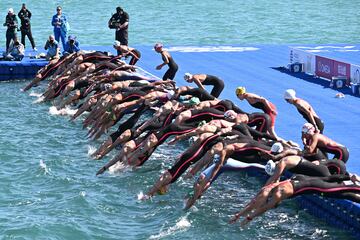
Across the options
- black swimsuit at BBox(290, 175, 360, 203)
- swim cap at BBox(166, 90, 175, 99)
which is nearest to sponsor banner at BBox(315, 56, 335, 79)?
swim cap at BBox(166, 90, 175, 99)

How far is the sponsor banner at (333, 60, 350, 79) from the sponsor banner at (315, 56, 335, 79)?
0.71 ft

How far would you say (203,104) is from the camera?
20.6 m

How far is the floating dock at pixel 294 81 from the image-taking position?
17.2 meters

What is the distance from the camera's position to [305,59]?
100 feet

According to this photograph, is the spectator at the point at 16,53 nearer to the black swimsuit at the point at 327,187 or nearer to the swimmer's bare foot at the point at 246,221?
the swimmer's bare foot at the point at 246,221

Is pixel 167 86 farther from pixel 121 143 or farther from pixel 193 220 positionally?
pixel 193 220

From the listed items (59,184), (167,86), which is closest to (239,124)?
(59,184)

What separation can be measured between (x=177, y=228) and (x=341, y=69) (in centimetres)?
1284

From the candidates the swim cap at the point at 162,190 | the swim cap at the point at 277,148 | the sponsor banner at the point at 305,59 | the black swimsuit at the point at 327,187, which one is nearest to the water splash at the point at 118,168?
the swim cap at the point at 162,190

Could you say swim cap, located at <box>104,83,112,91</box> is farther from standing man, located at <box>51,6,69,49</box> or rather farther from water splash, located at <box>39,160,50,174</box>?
standing man, located at <box>51,6,69,49</box>

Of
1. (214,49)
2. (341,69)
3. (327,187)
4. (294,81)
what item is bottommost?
(214,49)

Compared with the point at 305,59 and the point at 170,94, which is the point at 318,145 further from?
the point at 305,59

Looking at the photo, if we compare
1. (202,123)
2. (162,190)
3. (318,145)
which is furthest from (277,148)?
(202,123)

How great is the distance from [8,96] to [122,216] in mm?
13288
